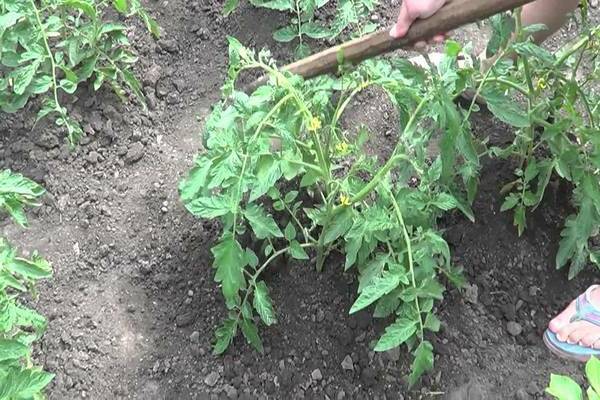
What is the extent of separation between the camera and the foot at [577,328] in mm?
1926

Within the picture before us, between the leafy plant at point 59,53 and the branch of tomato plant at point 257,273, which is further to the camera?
the leafy plant at point 59,53

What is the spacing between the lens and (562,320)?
1.94 m

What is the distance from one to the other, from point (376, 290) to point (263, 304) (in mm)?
331

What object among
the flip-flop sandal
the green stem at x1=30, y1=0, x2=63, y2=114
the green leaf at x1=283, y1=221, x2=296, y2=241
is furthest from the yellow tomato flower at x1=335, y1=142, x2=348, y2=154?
the green stem at x1=30, y1=0, x2=63, y2=114

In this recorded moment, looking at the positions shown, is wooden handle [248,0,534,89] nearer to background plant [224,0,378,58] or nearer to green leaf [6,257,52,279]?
background plant [224,0,378,58]

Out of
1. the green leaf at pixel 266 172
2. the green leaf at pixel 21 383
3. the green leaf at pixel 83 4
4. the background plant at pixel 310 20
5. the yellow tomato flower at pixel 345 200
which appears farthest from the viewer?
the background plant at pixel 310 20

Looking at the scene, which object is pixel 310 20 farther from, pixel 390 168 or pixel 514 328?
pixel 514 328

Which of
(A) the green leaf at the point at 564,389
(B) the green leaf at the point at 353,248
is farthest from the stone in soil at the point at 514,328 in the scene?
(A) the green leaf at the point at 564,389

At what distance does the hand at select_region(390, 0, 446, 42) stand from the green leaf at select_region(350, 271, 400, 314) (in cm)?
55

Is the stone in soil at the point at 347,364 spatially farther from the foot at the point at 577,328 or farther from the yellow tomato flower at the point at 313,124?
the yellow tomato flower at the point at 313,124

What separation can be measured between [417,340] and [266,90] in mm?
695

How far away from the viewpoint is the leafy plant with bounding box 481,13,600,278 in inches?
67.2

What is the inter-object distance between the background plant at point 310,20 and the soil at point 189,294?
246 mm

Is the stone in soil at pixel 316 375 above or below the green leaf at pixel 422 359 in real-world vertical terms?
below
